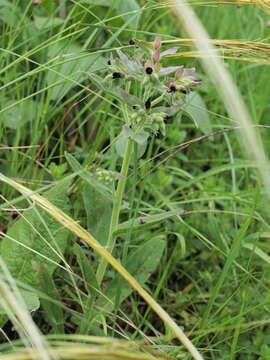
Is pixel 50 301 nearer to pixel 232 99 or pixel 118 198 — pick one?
pixel 118 198

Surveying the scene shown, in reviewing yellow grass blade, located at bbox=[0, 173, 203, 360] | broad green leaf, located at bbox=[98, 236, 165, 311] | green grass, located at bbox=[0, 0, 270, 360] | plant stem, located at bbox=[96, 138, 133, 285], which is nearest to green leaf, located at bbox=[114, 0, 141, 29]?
green grass, located at bbox=[0, 0, 270, 360]

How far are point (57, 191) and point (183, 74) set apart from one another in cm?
46

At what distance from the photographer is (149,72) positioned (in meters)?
1.19

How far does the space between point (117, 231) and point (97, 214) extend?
17 centimetres

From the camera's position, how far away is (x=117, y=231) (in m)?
1.29

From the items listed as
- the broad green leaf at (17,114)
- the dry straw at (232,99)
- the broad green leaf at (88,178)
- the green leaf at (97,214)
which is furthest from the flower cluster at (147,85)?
the broad green leaf at (17,114)

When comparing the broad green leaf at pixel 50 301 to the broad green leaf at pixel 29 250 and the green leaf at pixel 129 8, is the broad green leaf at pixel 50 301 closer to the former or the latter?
the broad green leaf at pixel 29 250

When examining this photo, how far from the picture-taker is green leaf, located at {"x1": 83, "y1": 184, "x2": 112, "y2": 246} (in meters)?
1.44

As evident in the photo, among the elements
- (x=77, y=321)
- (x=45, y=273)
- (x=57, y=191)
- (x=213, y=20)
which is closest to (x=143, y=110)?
(x=57, y=191)

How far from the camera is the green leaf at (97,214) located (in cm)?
144

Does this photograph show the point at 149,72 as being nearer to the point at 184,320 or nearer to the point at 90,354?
the point at 90,354

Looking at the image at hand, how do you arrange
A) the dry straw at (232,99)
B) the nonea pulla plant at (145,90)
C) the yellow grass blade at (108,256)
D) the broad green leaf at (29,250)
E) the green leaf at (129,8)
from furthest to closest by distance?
the green leaf at (129,8) < the broad green leaf at (29,250) < the nonea pulla plant at (145,90) < the yellow grass blade at (108,256) < the dry straw at (232,99)

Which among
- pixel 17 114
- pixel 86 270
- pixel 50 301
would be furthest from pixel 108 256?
pixel 17 114

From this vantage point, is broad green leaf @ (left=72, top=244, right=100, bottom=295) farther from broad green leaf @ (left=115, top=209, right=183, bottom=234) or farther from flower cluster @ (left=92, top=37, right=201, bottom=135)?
flower cluster @ (left=92, top=37, right=201, bottom=135)
